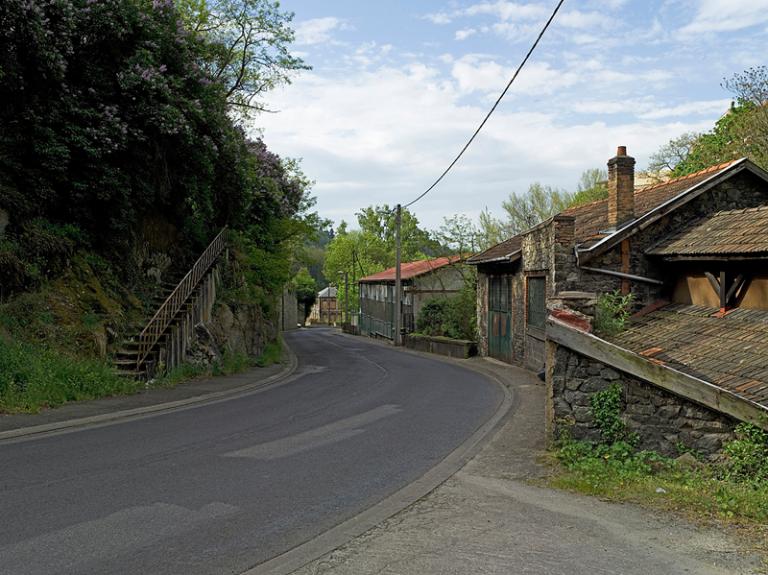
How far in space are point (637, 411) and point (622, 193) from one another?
981cm

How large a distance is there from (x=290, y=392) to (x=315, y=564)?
1091 cm

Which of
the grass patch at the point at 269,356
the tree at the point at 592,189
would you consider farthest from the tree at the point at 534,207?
the grass patch at the point at 269,356

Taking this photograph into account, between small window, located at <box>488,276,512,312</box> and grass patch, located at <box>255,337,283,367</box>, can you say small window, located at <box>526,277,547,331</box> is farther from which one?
grass patch, located at <box>255,337,283,367</box>

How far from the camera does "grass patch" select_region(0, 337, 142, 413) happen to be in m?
11.5

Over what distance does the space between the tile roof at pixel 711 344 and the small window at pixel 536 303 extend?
6.32m

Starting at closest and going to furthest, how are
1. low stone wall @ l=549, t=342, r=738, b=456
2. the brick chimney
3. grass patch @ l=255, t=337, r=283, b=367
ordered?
low stone wall @ l=549, t=342, r=738, b=456
the brick chimney
grass patch @ l=255, t=337, r=283, b=367

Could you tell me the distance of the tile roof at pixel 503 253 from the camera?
22125 millimetres

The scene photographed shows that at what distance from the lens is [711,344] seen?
967cm

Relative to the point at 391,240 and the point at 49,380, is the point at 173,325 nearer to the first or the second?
the point at 49,380

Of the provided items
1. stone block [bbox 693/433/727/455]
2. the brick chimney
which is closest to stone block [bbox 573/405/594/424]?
stone block [bbox 693/433/727/455]

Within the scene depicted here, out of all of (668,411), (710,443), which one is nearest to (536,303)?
(668,411)

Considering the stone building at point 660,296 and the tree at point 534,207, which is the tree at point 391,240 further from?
the stone building at point 660,296

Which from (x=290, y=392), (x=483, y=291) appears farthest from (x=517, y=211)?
(x=290, y=392)

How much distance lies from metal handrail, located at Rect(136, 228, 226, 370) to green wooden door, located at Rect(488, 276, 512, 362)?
10792 mm
